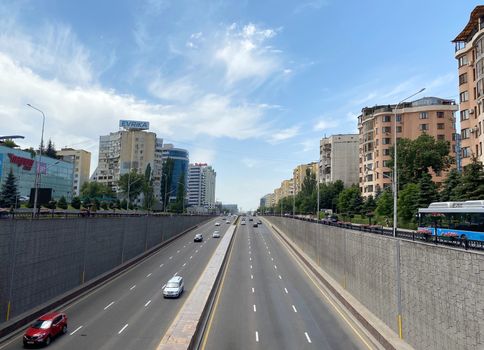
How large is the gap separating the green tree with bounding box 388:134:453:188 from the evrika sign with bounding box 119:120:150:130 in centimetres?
13021

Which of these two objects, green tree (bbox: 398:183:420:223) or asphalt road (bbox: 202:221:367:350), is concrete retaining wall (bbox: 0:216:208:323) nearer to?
asphalt road (bbox: 202:221:367:350)

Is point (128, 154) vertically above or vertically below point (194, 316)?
above

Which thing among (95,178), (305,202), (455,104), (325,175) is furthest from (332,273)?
(95,178)

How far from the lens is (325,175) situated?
15750 cm

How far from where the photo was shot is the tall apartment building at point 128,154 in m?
176

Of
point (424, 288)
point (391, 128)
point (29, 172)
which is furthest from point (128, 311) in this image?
point (29, 172)

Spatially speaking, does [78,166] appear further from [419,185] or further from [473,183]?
[473,183]

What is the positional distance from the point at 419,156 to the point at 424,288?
6426cm

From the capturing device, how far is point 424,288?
17953 millimetres

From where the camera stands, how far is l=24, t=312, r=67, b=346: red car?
20734mm

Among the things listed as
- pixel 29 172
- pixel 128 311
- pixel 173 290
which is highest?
pixel 29 172

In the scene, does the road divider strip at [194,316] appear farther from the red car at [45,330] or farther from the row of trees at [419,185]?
the row of trees at [419,185]

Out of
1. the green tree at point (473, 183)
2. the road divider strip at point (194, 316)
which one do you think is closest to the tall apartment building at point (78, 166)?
the road divider strip at point (194, 316)

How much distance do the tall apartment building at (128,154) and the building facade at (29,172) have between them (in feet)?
98.4
